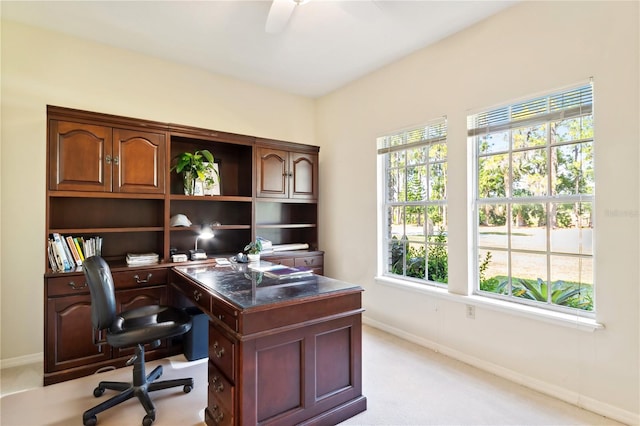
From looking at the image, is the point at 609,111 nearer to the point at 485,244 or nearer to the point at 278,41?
the point at 485,244

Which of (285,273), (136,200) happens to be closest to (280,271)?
(285,273)

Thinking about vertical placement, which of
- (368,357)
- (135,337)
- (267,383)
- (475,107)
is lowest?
(368,357)

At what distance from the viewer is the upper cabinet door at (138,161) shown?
9.48 ft

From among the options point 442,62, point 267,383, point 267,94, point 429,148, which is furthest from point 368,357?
point 267,94

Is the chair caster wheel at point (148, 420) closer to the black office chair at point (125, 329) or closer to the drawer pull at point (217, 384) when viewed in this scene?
the black office chair at point (125, 329)

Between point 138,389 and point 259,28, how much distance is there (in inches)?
119

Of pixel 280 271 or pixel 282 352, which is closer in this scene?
pixel 282 352

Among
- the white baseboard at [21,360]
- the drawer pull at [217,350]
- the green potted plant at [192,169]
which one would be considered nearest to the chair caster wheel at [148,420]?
the drawer pull at [217,350]

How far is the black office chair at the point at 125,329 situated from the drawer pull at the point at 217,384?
48 centimetres

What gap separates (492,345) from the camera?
106 inches

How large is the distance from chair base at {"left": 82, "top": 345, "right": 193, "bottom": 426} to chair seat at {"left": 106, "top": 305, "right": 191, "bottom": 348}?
0.17m

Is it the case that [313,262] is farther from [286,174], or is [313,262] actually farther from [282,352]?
[282,352]

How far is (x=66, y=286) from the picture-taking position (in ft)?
8.48

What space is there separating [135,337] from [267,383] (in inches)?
37.8
